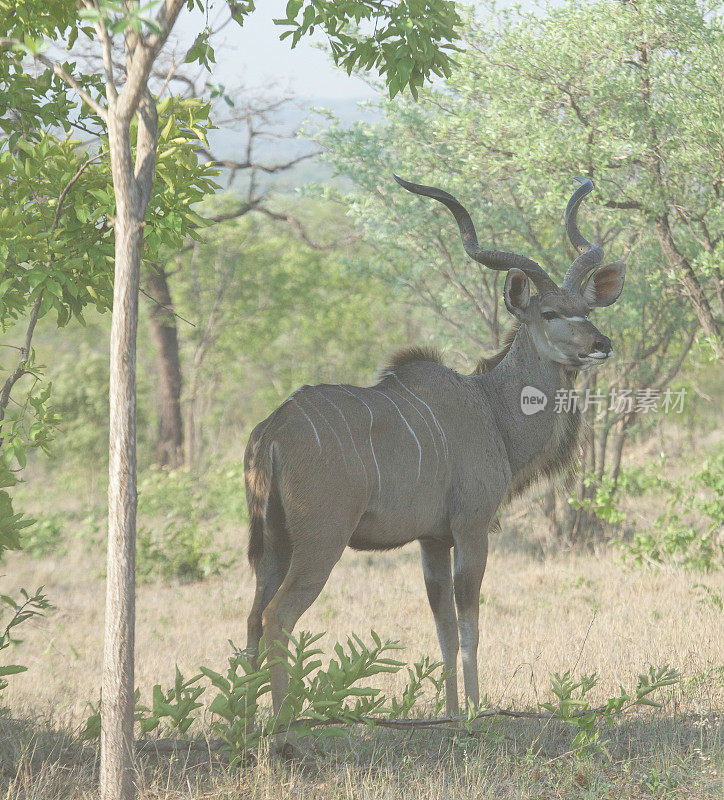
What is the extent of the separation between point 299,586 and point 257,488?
499 millimetres

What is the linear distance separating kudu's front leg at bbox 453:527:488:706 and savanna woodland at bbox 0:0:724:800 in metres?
0.02

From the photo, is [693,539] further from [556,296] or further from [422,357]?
[422,357]

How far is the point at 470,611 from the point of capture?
4.53 metres

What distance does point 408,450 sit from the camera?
4.36m

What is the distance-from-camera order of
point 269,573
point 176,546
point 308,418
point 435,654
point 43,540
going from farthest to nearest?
point 43,540 < point 176,546 < point 435,654 < point 269,573 < point 308,418

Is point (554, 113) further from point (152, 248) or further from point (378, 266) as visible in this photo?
point (152, 248)

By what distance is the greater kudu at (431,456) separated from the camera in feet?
13.1

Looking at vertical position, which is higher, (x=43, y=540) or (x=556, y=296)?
(x=556, y=296)

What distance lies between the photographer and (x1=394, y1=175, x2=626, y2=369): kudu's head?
190 inches

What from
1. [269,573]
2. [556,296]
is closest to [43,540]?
[269,573]

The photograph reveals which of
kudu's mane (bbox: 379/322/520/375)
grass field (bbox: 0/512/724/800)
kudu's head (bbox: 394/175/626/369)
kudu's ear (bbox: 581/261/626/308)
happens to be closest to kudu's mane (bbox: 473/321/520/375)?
kudu's mane (bbox: 379/322/520/375)

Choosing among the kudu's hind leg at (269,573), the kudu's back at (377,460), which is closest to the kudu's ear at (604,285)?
the kudu's back at (377,460)

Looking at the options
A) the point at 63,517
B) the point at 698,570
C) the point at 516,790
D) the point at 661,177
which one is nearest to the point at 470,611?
the point at 516,790
